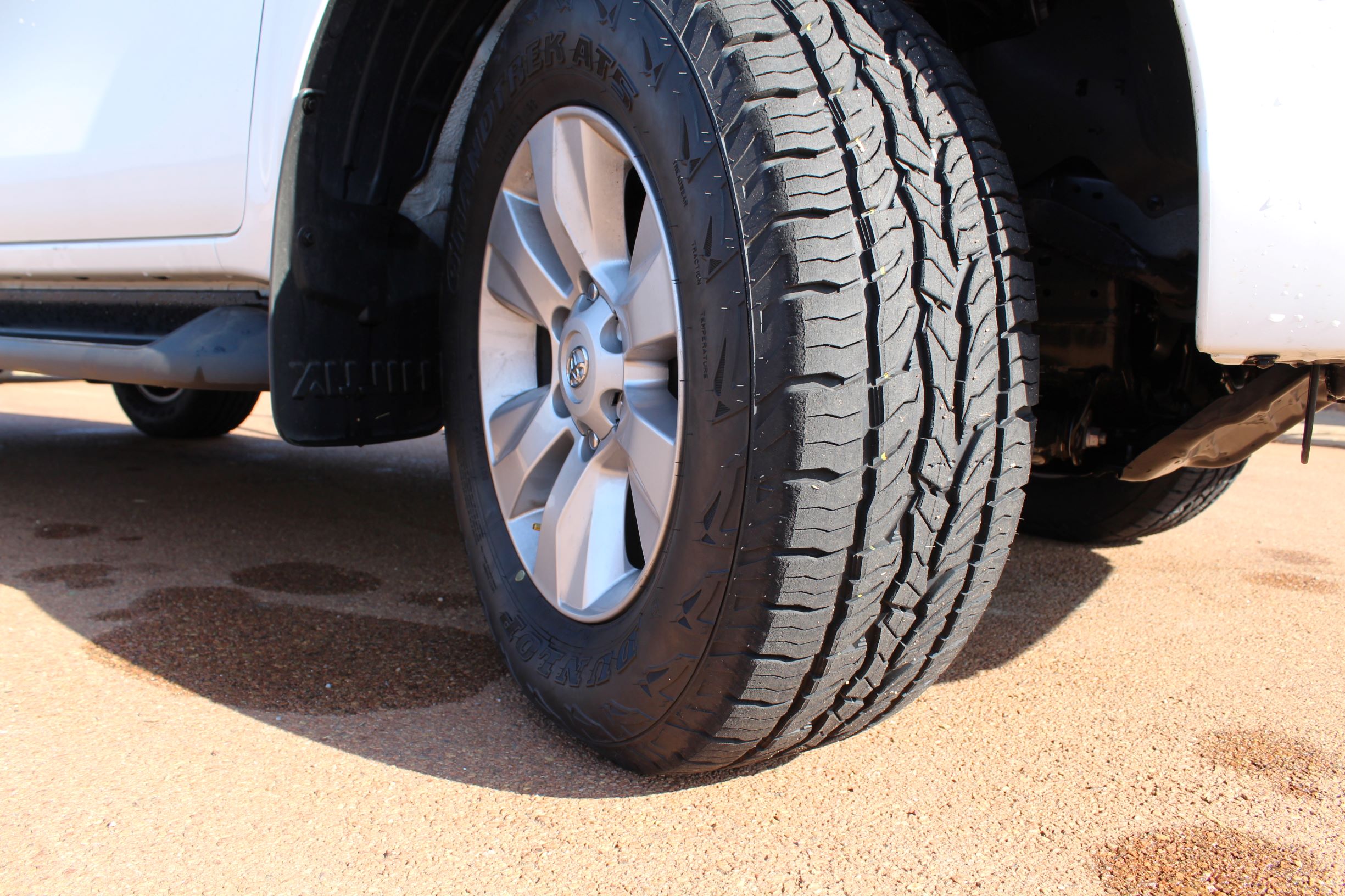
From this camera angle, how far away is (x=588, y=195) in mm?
1498

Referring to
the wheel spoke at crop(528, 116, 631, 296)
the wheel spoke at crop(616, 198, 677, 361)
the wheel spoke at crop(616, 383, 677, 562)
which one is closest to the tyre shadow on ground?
the wheel spoke at crop(616, 383, 677, 562)

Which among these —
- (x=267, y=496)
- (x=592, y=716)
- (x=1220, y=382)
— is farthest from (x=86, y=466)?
(x=1220, y=382)

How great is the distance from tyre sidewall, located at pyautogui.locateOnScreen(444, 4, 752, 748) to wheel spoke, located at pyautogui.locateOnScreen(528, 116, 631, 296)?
0.06m

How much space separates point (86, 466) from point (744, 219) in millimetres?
3584

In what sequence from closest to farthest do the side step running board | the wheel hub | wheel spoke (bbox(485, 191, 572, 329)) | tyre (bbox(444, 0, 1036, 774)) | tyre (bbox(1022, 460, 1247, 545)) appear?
tyre (bbox(444, 0, 1036, 774)) < the wheel hub < wheel spoke (bbox(485, 191, 572, 329)) < the side step running board < tyre (bbox(1022, 460, 1247, 545))

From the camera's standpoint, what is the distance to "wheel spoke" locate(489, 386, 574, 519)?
63.9 inches

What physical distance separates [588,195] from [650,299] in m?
0.28

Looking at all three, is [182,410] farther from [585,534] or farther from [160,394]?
[585,534]

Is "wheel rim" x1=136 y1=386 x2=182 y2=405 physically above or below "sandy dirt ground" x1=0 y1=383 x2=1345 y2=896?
above

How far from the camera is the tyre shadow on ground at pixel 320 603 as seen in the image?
1521 millimetres

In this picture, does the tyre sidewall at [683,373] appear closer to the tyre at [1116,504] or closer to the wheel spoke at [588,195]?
the wheel spoke at [588,195]

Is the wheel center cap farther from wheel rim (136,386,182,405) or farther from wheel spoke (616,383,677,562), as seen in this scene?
wheel rim (136,386,182,405)

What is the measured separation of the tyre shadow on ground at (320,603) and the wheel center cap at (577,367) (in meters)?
0.57

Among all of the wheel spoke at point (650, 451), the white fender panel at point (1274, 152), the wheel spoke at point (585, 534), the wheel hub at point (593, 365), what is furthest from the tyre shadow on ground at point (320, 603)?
the white fender panel at point (1274, 152)
